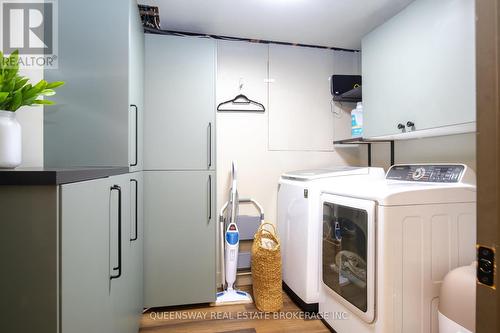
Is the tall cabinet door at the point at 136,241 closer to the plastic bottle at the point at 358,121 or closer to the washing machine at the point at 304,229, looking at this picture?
the washing machine at the point at 304,229

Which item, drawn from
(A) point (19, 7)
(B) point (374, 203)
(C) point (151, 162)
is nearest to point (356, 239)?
(B) point (374, 203)

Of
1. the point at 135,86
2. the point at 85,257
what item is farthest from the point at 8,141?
the point at 135,86

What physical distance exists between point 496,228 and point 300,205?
61.4 inches

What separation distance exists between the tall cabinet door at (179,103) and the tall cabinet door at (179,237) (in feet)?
0.41

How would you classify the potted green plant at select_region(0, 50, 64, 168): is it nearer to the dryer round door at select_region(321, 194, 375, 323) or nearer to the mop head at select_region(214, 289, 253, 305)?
the dryer round door at select_region(321, 194, 375, 323)

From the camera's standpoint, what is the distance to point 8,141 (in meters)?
0.91

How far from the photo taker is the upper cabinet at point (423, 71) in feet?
4.58

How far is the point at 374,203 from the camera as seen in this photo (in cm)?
138

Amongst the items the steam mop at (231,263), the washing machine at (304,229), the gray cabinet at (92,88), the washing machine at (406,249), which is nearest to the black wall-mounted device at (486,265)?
the washing machine at (406,249)

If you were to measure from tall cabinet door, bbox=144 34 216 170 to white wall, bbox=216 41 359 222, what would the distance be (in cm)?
46

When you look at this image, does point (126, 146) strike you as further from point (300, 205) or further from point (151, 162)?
point (300, 205)

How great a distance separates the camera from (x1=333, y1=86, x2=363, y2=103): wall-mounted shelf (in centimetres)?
246

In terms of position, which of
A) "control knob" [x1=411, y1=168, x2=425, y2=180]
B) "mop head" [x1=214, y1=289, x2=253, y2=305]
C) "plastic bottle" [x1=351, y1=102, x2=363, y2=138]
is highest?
"plastic bottle" [x1=351, y1=102, x2=363, y2=138]

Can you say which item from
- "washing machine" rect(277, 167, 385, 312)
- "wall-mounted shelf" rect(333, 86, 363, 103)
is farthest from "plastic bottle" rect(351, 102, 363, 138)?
"washing machine" rect(277, 167, 385, 312)
